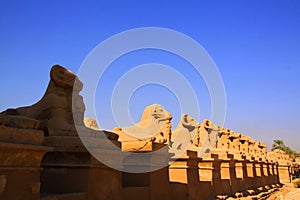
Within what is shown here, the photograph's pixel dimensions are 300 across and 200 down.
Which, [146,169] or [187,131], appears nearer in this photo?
[146,169]

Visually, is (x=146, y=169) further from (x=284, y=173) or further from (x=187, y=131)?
(x=284, y=173)

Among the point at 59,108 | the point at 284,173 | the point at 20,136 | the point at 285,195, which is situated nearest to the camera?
the point at 20,136

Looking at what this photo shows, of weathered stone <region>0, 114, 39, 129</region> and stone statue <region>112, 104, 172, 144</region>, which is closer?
weathered stone <region>0, 114, 39, 129</region>

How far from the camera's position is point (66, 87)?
5.33m

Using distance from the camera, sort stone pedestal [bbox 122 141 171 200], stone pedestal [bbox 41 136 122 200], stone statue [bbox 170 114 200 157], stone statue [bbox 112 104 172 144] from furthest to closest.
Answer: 1. stone statue [bbox 170 114 200 157]
2. stone statue [bbox 112 104 172 144]
3. stone pedestal [bbox 122 141 171 200]
4. stone pedestal [bbox 41 136 122 200]

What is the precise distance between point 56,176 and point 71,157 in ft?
1.09

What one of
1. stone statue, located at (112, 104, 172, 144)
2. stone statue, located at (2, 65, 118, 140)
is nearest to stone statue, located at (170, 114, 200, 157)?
stone statue, located at (112, 104, 172, 144)

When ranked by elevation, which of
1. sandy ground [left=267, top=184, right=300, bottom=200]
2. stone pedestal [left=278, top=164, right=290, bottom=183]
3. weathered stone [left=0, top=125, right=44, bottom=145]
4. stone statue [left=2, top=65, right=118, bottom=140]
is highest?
stone statue [left=2, top=65, right=118, bottom=140]

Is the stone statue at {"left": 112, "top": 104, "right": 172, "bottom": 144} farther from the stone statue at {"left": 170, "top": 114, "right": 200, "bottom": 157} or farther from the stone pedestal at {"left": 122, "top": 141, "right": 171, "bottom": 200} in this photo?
the stone statue at {"left": 170, "top": 114, "right": 200, "bottom": 157}

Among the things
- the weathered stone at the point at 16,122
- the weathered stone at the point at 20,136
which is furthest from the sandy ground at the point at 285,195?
the weathered stone at the point at 16,122

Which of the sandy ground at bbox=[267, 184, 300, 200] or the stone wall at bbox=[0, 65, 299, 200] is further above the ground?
the stone wall at bbox=[0, 65, 299, 200]

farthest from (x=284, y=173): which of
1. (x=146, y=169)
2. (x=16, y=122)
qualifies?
Result: (x=16, y=122)

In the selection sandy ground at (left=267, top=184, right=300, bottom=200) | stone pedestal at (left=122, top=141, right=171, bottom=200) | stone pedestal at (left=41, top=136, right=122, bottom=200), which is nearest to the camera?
stone pedestal at (left=41, top=136, right=122, bottom=200)

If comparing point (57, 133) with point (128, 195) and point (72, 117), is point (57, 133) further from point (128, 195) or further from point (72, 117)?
point (128, 195)
